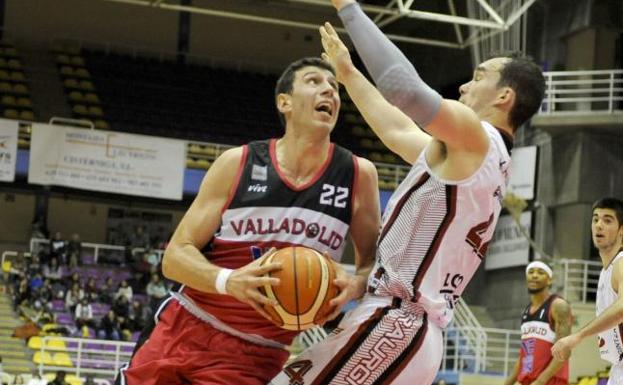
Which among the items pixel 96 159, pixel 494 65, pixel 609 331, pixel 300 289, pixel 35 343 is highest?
pixel 96 159

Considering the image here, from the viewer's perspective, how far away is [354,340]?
4.66 metres

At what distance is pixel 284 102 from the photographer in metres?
5.21

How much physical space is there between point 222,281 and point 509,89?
4.51 feet

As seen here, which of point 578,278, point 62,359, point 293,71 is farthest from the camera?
point 578,278

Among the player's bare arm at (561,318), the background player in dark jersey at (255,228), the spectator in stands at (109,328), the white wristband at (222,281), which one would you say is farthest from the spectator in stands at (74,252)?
the white wristband at (222,281)

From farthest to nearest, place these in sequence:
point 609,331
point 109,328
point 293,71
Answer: point 109,328 → point 609,331 → point 293,71

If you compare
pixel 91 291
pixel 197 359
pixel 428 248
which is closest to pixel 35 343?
pixel 91 291

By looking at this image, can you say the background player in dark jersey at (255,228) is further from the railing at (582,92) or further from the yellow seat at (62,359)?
the railing at (582,92)

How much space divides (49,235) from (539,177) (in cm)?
1170

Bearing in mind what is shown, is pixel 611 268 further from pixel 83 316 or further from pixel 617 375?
pixel 83 316

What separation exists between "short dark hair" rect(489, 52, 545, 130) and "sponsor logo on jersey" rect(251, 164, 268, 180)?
3.60 ft

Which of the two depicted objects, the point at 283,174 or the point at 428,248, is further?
the point at 283,174

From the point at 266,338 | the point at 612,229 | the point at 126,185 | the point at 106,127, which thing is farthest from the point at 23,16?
the point at 266,338

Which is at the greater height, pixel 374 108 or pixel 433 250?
pixel 374 108
